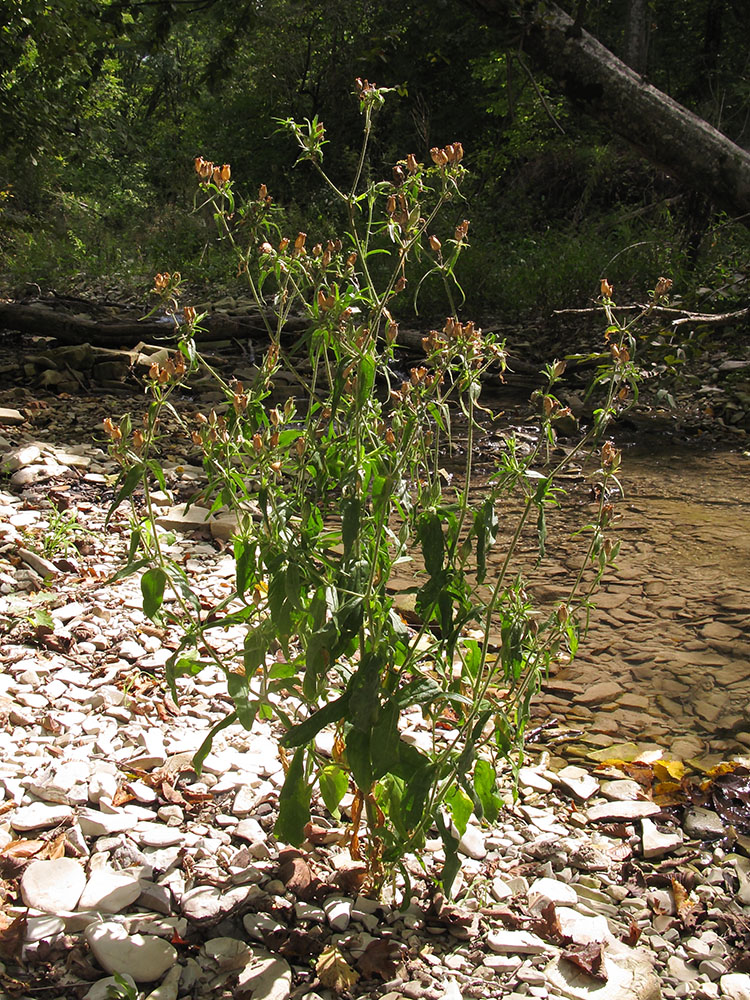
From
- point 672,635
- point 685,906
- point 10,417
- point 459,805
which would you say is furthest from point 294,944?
point 10,417

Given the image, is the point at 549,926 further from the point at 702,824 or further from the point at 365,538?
the point at 365,538

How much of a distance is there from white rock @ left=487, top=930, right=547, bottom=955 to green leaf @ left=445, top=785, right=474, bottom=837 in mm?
287

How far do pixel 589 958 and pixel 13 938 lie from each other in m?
1.08

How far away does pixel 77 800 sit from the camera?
2.00m

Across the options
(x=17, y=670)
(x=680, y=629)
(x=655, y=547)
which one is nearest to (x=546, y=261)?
(x=655, y=547)

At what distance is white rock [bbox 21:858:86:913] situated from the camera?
5.48 feet

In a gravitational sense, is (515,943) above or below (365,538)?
below

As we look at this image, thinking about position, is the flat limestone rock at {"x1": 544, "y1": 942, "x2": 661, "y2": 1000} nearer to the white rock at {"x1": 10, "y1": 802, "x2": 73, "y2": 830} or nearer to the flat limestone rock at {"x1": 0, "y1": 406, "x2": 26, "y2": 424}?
the white rock at {"x1": 10, "y1": 802, "x2": 73, "y2": 830}

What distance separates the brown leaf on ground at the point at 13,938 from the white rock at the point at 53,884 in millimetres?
65

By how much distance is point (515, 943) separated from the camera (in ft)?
5.68

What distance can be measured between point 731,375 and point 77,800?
19.6 ft

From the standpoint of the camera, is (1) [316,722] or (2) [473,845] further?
(2) [473,845]

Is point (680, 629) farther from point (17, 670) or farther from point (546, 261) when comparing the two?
point (546, 261)

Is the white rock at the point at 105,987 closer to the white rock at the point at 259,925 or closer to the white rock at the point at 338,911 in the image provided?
the white rock at the point at 259,925
